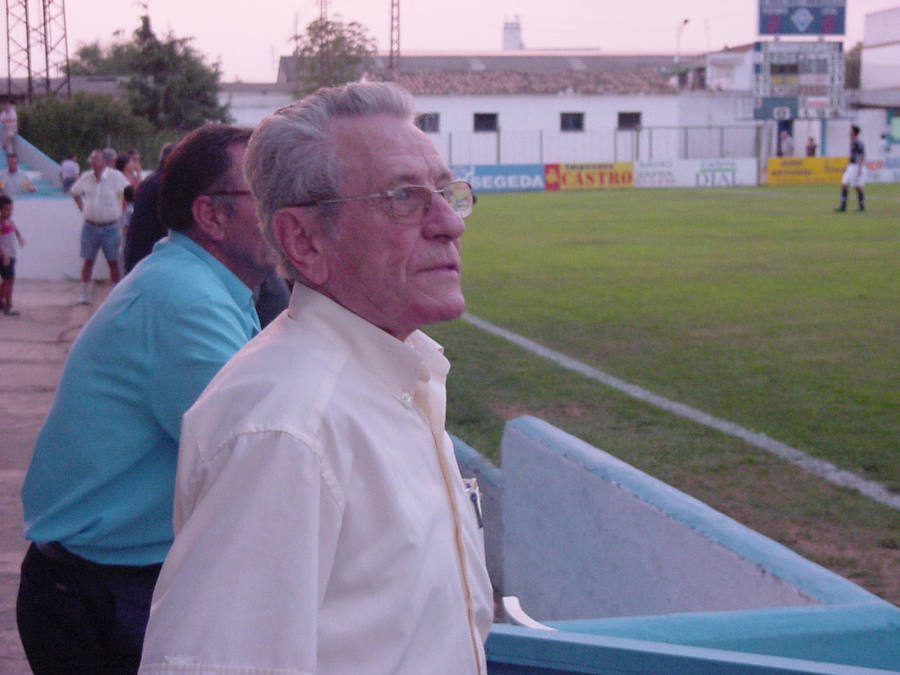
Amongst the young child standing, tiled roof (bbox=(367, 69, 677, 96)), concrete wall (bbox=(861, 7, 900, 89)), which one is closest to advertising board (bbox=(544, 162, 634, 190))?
tiled roof (bbox=(367, 69, 677, 96))

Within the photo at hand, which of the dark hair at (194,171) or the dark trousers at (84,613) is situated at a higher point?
the dark hair at (194,171)

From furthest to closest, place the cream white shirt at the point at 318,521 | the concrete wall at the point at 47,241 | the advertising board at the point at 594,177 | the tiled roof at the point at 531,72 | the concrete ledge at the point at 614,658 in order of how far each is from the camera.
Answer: the tiled roof at the point at 531,72, the advertising board at the point at 594,177, the concrete wall at the point at 47,241, the concrete ledge at the point at 614,658, the cream white shirt at the point at 318,521

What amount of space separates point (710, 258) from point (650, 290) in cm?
405

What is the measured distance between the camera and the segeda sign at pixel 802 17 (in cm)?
7162

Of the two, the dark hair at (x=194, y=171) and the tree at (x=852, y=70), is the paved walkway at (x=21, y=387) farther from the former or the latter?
the tree at (x=852, y=70)

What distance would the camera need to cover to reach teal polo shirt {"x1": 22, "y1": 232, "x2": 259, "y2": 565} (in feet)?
8.09

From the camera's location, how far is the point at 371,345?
1746 mm

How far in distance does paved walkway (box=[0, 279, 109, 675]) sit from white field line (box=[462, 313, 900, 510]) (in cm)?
408

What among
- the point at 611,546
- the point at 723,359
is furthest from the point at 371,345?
the point at 723,359

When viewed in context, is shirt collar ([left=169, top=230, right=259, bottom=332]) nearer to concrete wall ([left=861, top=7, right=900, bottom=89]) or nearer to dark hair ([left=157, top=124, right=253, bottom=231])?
dark hair ([left=157, top=124, right=253, bottom=231])

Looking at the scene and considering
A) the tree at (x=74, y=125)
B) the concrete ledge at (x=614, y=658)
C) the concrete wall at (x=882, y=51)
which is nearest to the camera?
the concrete ledge at (x=614, y=658)

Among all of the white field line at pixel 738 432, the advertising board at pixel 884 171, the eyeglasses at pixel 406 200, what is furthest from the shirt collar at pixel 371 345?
the advertising board at pixel 884 171

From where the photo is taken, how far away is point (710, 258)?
18.0 meters

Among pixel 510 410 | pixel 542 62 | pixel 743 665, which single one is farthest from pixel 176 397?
pixel 542 62
